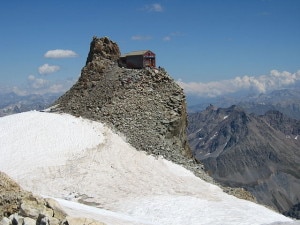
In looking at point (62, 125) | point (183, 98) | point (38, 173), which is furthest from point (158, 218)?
point (183, 98)

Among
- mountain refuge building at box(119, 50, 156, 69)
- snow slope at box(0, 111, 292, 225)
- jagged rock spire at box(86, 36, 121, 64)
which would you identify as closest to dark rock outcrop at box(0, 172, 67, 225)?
snow slope at box(0, 111, 292, 225)

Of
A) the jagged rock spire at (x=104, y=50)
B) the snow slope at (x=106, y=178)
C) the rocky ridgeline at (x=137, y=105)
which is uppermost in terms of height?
the jagged rock spire at (x=104, y=50)

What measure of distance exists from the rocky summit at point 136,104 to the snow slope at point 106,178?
2249mm

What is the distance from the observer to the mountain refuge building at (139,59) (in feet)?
222

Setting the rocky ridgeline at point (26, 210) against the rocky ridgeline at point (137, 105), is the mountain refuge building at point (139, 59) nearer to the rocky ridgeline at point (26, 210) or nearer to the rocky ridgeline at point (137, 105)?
the rocky ridgeline at point (137, 105)

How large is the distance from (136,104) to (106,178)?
17440 mm

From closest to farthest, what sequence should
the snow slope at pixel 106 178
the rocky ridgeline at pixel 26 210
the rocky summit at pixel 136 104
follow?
the rocky ridgeline at pixel 26 210 → the snow slope at pixel 106 178 → the rocky summit at pixel 136 104

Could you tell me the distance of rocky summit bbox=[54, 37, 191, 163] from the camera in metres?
54.6

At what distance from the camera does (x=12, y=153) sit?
4891 centimetres

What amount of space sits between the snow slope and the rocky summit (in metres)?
2.25

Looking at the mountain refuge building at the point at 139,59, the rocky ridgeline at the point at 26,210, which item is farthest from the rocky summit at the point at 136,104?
the rocky ridgeline at the point at 26,210

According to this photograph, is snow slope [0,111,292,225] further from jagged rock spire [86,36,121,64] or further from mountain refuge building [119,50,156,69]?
jagged rock spire [86,36,121,64]

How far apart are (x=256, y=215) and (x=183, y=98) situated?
100 feet

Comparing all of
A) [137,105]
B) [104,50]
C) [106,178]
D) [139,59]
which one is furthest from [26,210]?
[104,50]
